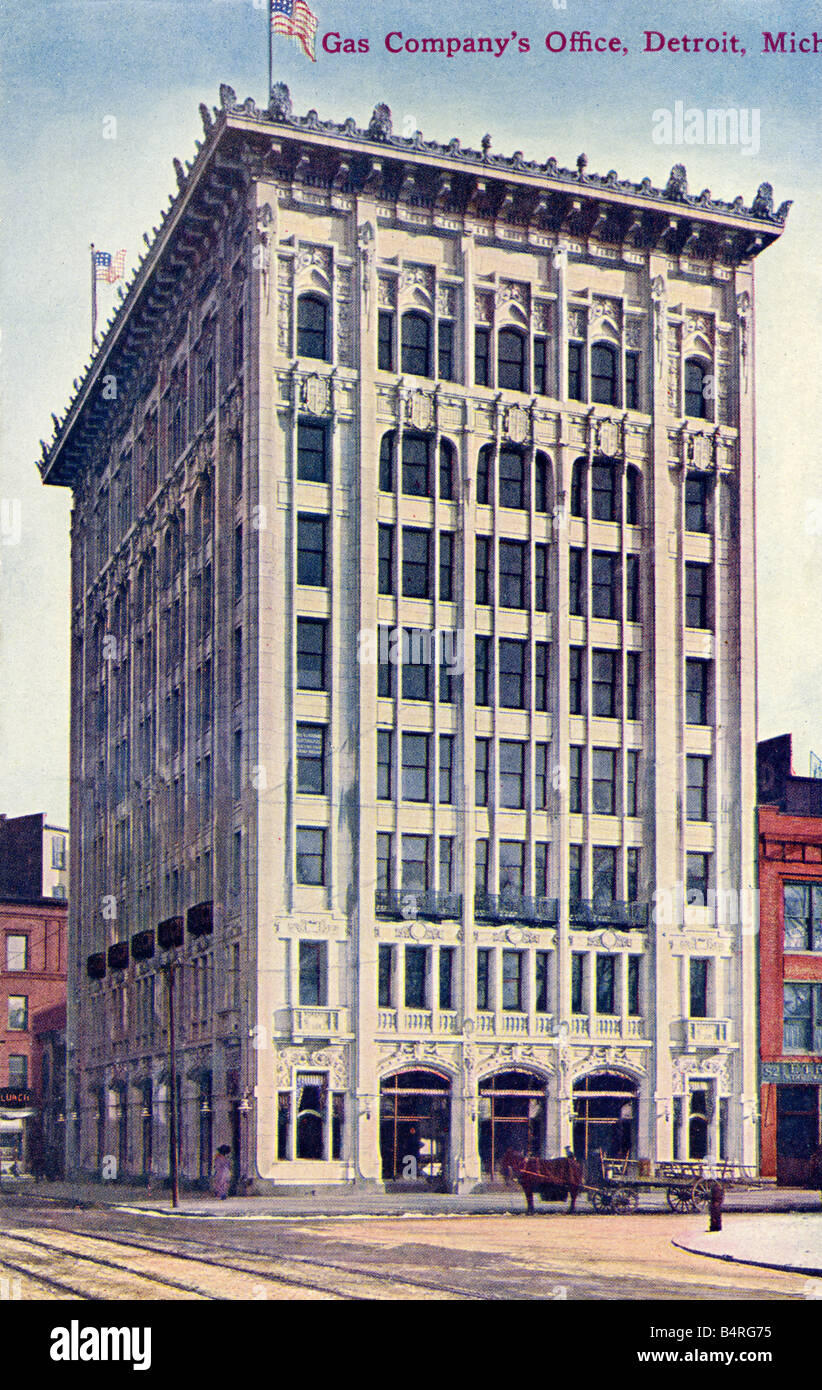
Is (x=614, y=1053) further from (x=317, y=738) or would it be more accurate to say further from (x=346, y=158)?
(x=346, y=158)

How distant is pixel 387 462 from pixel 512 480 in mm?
4847

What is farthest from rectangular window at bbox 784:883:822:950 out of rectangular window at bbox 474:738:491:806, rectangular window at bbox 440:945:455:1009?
rectangular window at bbox 440:945:455:1009

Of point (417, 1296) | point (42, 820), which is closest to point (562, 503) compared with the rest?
point (417, 1296)

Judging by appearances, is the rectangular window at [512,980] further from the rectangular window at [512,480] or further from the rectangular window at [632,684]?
the rectangular window at [512,480]

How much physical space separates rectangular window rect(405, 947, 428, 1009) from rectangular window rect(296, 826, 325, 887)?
402 cm

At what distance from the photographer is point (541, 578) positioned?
6838 cm

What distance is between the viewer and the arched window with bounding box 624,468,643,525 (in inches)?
2763

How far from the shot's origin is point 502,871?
66500 mm

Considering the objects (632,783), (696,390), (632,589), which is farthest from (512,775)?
(696,390)

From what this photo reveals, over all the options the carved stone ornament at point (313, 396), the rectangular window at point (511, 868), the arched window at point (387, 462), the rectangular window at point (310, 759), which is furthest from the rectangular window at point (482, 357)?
the rectangular window at point (511, 868)

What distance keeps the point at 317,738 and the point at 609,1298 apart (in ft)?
126

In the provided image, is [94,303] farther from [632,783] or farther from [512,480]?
[632,783]

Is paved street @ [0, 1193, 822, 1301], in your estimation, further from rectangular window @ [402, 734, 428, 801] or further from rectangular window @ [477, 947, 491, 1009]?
rectangular window @ [402, 734, 428, 801]

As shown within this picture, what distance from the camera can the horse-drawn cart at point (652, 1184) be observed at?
158 feet
